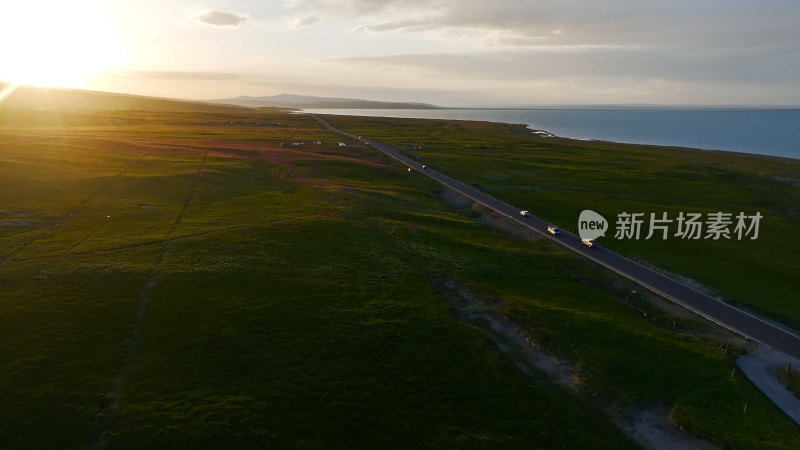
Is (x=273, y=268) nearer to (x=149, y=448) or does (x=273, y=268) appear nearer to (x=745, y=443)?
(x=149, y=448)

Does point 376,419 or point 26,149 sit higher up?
point 26,149

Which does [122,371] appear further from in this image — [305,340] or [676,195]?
[676,195]

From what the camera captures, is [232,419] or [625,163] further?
[625,163]

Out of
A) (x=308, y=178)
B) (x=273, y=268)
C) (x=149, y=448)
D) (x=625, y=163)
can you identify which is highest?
(x=625, y=163)

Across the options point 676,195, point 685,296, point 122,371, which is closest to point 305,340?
point 122,371

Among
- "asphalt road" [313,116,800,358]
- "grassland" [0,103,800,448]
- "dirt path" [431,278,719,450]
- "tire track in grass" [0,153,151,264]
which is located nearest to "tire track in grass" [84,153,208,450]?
"grassland" [0,103,800,448]

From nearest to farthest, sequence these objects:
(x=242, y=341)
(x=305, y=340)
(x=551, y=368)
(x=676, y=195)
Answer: (x=242, y=341) → (x=551, y=368) → (x=305, y=340) → (x=676, y=195)

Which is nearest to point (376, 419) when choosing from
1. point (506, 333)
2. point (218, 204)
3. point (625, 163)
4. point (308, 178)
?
point (506, 333)
